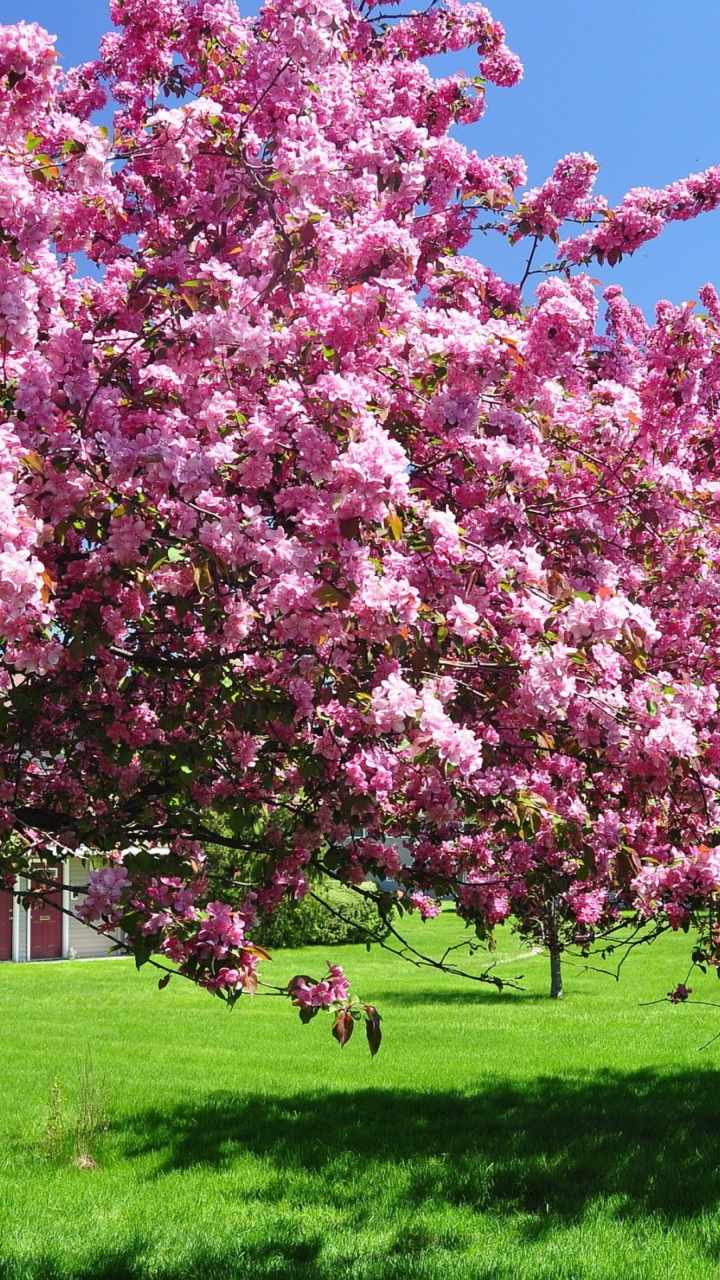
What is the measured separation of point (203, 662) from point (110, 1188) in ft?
17.4

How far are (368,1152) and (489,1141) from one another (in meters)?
1.00

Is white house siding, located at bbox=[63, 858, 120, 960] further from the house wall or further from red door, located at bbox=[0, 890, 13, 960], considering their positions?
red door, located at bbox=[0, 890, 13, 960]

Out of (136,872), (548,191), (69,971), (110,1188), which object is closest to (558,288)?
(548,191)

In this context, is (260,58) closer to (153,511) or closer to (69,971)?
(153,511)

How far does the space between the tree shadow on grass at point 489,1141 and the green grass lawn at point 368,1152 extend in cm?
3

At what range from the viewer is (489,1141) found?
9023mm

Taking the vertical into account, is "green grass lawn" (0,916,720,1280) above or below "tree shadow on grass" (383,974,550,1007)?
above

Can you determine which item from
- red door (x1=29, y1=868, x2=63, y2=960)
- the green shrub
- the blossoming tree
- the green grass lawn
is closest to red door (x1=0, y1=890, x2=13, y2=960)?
red door (x1=29, y1=868, x2=63, y2=960)

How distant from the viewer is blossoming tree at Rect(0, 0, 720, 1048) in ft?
11.3

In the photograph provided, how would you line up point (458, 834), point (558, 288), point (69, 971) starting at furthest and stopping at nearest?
point (69, 971) → point (458, 834) → point (558, 288)

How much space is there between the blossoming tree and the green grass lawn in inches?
88.8

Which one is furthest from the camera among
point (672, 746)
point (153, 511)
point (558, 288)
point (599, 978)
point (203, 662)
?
point (599, 978)

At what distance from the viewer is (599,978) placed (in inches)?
917

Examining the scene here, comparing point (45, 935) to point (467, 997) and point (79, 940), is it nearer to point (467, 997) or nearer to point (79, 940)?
point (79, 940)
